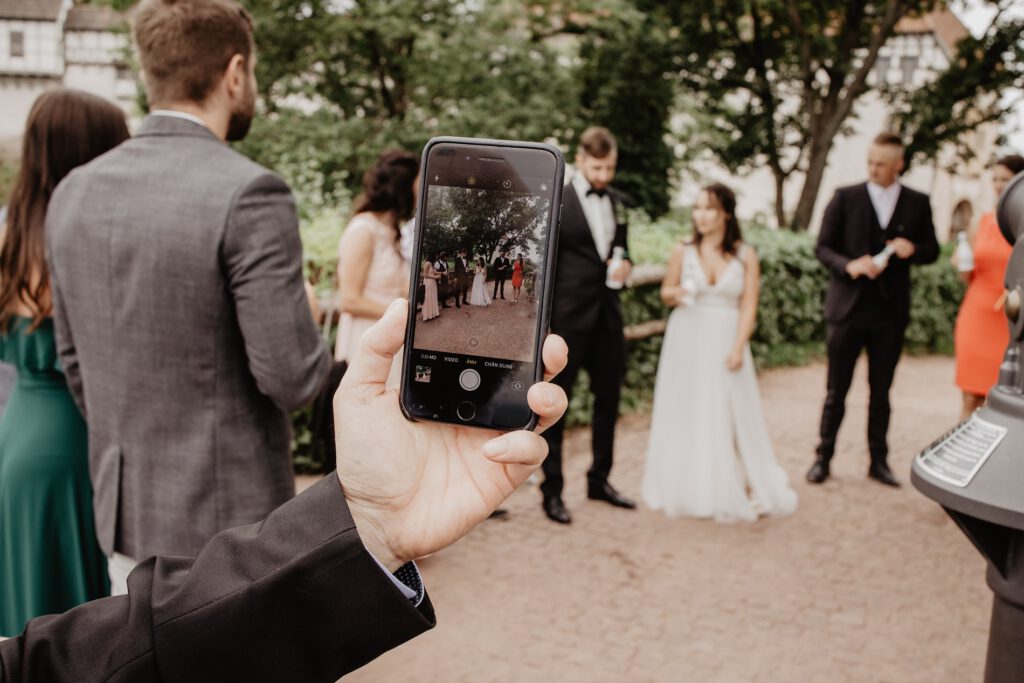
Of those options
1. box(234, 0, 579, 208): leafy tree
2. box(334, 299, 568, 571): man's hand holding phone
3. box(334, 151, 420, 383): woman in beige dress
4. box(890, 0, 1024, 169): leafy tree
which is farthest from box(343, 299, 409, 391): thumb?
box(890, 0, 1024, 169): leafy tree

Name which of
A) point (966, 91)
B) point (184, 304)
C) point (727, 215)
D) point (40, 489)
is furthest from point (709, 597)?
point (966, 91)

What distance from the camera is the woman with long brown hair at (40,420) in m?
2.76

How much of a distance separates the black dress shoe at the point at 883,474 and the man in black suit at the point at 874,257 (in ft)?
2.06

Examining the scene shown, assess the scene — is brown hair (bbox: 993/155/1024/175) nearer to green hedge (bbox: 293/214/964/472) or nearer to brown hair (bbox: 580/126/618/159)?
brown hair (bbox: 580/126/618/159)

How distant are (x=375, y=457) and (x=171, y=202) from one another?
129 centimetres

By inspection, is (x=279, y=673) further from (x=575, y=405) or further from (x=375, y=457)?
(x=575, y=405)

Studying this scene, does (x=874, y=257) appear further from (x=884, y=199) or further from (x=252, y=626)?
(x=252, y=626)

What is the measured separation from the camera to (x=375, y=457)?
4.14ft

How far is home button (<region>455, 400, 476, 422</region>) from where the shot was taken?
137cm

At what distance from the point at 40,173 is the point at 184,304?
953mm

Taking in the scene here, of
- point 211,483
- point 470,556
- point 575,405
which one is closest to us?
point 211,483

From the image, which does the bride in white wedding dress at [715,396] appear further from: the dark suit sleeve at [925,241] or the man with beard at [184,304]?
the man with beard at [184,304]

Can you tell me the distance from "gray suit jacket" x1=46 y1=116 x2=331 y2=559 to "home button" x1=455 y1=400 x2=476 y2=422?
1016 mm

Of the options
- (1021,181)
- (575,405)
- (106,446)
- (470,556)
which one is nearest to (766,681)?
(470,556)
